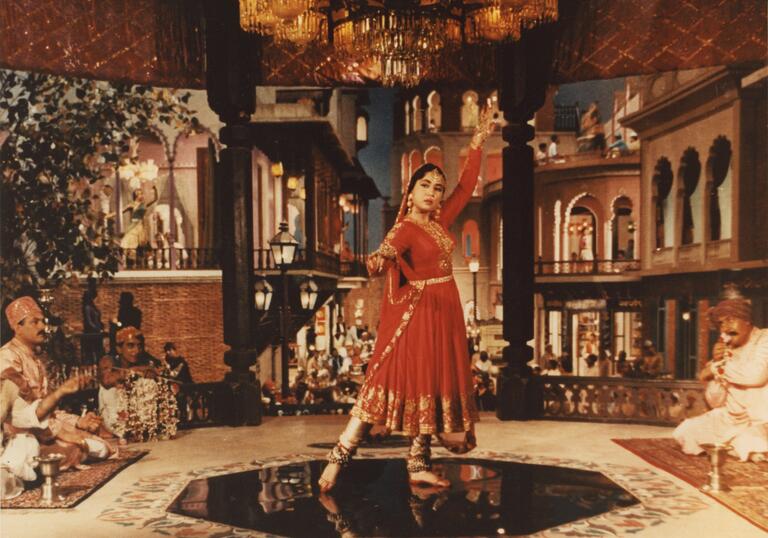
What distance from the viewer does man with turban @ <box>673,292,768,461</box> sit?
490 centimetres

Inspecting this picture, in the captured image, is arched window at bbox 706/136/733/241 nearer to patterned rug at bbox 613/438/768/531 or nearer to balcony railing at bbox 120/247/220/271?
patterned rug at bbox 613/438/768/531

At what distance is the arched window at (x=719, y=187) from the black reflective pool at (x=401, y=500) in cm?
271

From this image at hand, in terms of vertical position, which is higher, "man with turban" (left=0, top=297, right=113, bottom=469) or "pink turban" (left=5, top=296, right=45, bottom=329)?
"pink turban" (left=5, top=296, right=45, bottom=329)

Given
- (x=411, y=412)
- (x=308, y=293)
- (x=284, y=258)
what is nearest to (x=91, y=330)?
(x=284, y=258)

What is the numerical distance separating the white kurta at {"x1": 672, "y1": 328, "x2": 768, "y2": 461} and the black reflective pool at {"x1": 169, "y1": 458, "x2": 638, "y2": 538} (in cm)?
95

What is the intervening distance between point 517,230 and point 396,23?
2104 millimetres

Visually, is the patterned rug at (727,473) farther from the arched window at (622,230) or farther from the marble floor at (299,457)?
the arched window at (622,230)

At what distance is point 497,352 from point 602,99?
9.34 feet

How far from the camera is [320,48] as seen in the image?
6.06 m

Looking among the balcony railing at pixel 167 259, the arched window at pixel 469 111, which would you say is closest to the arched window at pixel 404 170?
the arched window at pixel 469 111

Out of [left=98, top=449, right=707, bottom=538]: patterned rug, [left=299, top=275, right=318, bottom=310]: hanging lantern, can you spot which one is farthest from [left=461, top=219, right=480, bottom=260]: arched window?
[left=98, top=449, right=707, bottom=538]: patterned rug

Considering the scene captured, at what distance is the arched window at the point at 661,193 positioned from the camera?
7.43 m

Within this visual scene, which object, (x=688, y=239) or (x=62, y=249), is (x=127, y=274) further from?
(x=688, y=239)

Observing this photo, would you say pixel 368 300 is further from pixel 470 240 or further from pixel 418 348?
pixel 418 348
